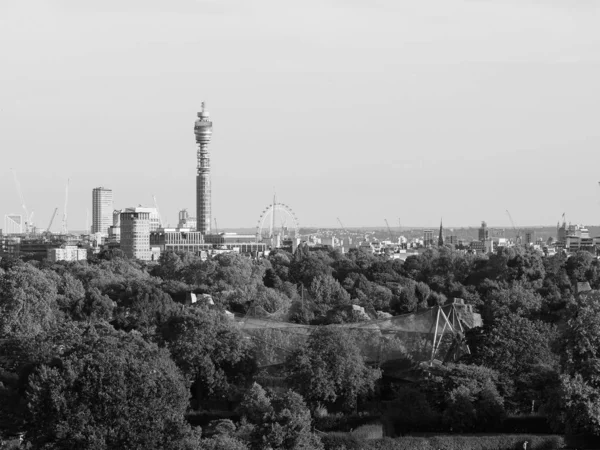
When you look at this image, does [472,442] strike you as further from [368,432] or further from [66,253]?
[66,253]

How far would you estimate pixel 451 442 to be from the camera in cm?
4256

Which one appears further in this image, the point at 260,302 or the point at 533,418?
the point at 260,302

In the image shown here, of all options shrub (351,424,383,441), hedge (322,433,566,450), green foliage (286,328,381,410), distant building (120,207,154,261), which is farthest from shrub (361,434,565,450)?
distant building (120,207,154,261)

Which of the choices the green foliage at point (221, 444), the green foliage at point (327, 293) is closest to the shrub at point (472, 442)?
the green foliage at point (221, 444)

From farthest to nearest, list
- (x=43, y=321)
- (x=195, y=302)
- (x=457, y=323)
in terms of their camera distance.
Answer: (x=195, y=302), (x=43, y=321), (x=457, y=323)

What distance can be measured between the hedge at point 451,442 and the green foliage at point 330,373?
3.72m

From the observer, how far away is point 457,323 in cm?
5462

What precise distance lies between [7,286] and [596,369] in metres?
32.2

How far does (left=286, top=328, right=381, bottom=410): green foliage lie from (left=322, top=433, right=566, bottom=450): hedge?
3722 millimetres

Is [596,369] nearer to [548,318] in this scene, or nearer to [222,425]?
[222,425]

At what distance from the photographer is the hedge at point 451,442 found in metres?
41.8

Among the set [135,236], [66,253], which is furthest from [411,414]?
[135,236]

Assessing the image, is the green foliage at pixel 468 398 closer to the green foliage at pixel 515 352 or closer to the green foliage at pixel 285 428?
the green foliage at pixel 515 352

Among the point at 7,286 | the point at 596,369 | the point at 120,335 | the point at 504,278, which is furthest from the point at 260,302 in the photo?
the point at 596,369
